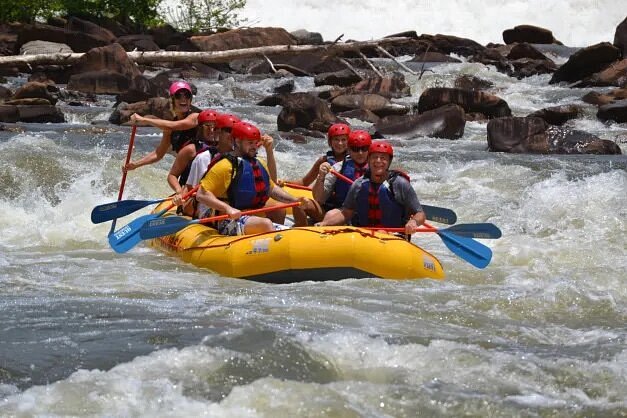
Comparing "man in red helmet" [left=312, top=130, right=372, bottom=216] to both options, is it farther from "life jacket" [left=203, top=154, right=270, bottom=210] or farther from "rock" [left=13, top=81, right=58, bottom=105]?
"rock" [left=13, top=81, right=58, bottom=105]

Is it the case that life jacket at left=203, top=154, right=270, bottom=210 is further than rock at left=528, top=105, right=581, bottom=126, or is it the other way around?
rock at left=528, top=105, right=581, bottom=126

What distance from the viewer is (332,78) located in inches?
803

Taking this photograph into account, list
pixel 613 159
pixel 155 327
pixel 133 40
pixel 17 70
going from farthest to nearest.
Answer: pixel 133 40 < pixel 17 70 < pixel 613 159 < pixel 155 327

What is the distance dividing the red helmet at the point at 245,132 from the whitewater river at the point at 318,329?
3.07 feet

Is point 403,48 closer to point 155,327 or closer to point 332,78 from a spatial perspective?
point 332,78

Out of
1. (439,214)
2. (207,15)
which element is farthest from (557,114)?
(207,15)

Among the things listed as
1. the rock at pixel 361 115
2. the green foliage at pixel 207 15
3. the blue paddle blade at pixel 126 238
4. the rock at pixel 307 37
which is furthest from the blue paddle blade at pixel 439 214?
the rock at pixel 307 37

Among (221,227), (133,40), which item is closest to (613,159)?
(221,227)

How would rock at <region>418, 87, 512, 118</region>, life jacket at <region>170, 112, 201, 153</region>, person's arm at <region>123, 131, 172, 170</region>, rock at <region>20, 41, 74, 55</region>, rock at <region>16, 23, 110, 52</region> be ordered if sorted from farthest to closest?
rock at <region>16, 23, 110, 52</region> < rock at <region>20, 41, 74, 55</region> < rock at <region>418, 87, 512, 118</region> < person's arm at <region>123, 131, 172, 170</region> < life jacket at <region>170, 112, 201, 153</region>

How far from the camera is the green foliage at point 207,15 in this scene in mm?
27908

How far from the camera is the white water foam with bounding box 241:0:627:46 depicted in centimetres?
3481

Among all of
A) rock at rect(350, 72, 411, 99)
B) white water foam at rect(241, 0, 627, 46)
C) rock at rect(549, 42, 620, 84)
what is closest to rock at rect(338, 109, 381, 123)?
rock at rect(350, 72, 411, 99)

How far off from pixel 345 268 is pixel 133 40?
18.5 meters

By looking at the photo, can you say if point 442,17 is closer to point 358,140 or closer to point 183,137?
point 183,137
